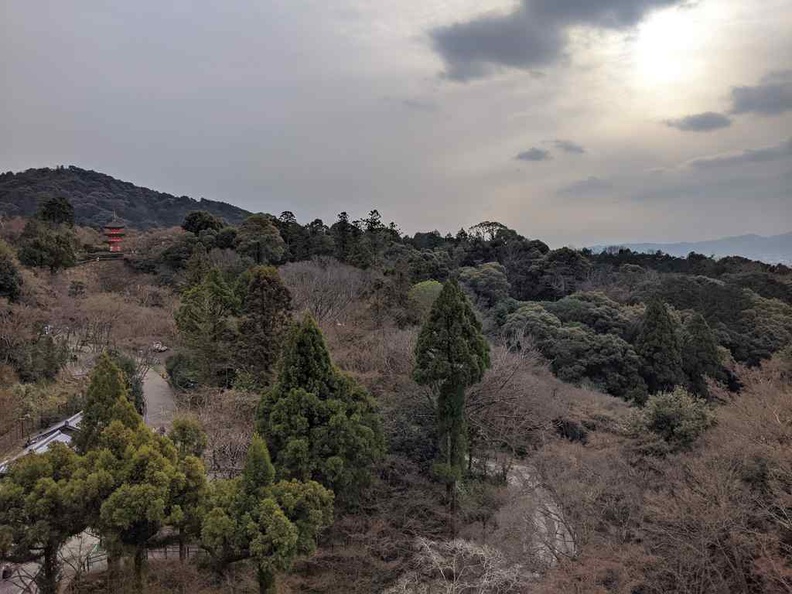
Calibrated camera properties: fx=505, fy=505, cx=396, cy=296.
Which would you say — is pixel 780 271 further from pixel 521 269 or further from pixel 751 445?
pixel 751 445

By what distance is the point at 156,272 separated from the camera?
3075cm

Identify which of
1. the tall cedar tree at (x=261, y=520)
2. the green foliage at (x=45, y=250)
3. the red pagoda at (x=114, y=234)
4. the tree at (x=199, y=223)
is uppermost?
the tree at (x=199, y=223)

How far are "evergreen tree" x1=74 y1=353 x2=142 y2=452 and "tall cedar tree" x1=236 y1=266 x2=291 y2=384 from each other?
5.86m

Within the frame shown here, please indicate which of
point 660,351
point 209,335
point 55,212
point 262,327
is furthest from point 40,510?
point 55,212

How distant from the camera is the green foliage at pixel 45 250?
996 inches

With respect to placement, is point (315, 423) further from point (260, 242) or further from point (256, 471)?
point (260, 242)

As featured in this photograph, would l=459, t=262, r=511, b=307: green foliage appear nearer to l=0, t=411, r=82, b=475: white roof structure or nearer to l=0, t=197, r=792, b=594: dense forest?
l=0, t=197, r=792, b=594: dense forest

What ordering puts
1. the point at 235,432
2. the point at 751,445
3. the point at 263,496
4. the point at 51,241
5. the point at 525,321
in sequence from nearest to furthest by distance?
1. the point at 263,496
2. the point at 751,445
3. the point at 235,432
4. the point at 525,321
5. the point at 51,241

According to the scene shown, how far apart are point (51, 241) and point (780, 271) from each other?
146ft

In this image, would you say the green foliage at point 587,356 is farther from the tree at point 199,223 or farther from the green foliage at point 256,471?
the tree at point 199,223

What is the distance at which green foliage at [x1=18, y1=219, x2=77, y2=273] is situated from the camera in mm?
25309

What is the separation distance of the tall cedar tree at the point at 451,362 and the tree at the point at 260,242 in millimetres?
19532

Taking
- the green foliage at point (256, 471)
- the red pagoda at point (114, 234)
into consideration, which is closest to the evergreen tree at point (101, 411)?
the green foliage at point (256, 471)

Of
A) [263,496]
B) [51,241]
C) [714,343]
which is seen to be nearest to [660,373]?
[714,343]
